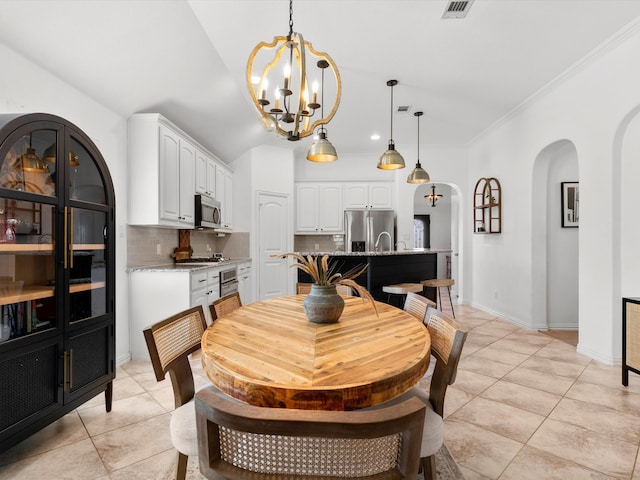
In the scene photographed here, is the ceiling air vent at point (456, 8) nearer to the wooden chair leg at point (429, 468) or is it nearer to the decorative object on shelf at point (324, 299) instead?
the decorative object on shelf at point (324, 299)

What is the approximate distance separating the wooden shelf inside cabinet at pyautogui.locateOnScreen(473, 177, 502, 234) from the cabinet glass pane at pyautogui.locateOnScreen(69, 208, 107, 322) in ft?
16.1

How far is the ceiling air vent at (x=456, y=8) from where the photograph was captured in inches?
97.3

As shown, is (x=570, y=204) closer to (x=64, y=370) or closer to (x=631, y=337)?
(x=631, y=337)

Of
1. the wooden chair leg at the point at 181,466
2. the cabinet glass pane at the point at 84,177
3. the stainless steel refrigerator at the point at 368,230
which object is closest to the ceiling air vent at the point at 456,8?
the cabinet glass pane at the point at 84,177

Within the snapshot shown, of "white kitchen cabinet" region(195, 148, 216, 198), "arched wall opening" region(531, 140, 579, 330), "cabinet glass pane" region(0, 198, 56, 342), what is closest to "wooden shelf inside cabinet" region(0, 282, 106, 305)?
"cabinet glass pane" region(0, 198, 56, 342)

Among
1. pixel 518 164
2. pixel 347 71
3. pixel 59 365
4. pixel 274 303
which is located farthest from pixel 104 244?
pixel 518 164

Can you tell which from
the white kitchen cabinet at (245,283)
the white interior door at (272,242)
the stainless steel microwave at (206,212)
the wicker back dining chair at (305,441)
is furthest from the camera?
the white interior door at (272,242)

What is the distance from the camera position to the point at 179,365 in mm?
1454

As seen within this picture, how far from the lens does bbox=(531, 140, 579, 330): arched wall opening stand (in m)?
4.27

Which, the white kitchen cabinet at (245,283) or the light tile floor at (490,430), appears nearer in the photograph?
the light tile floor at (490,430)

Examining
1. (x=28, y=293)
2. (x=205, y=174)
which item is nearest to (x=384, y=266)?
(x=205, y=174)

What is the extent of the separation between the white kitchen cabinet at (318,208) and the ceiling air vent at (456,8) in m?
3.90

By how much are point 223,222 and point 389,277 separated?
9.01 feet

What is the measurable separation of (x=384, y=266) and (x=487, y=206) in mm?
2293
